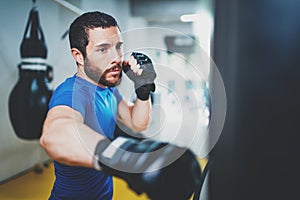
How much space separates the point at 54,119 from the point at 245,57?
1.96ft

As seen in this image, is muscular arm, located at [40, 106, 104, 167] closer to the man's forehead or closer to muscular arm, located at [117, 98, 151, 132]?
muscular arm, located at [117, 98, 151, 132]

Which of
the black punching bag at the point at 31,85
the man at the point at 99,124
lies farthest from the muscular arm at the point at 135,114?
the black punching bag at the point at 31,85

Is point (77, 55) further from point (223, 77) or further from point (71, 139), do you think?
point (223, 77)

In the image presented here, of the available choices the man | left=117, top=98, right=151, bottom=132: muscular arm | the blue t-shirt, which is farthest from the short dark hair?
left=117, top=98, right=151, bottom=132: muscular arm

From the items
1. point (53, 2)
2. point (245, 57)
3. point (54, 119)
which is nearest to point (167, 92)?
point (245, 57)

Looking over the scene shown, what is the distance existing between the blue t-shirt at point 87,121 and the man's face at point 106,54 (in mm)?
35

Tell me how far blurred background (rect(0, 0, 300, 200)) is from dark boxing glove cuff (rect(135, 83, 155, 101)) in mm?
24

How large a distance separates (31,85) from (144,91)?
0.42 metres

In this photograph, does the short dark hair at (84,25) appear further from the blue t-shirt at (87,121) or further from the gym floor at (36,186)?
the gym floor at (36,186)

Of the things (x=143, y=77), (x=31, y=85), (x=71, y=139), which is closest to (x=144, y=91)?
(x=143, y=77)

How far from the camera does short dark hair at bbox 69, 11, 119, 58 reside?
1039mm

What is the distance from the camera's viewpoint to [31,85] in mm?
1173

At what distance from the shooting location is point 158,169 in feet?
3.24

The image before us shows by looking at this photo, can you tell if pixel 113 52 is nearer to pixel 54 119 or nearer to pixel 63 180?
pixel 54 119
